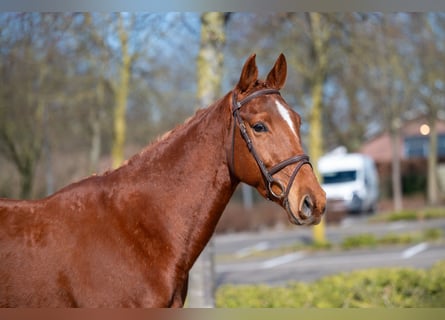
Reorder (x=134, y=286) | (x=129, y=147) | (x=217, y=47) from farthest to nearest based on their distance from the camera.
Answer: (x=129, y=147) → (x=217, y=47) → (x=134, y=286)

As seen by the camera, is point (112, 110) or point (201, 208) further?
point (112, 110)

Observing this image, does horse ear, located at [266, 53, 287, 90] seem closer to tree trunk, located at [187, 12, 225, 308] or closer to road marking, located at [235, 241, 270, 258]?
tree trunk, located at [187, 12, 225, 308]

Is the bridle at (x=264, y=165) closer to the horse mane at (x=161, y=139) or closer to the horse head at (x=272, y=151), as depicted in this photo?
the horse head at (x=272, y=151)

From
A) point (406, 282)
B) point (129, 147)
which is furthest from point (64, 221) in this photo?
point (129, 147)

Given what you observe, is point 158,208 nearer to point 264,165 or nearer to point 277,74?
point 264,165

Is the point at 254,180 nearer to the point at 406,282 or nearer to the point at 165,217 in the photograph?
the point at 165,217

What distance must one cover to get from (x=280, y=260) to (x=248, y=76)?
47.2 ft

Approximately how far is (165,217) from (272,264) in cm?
1348

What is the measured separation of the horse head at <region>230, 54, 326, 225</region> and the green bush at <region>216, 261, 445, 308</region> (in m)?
3.86

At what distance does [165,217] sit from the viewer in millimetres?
3664

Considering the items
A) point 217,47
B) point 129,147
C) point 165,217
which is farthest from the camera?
point 129,147

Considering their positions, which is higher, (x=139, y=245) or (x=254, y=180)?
A: (x=254, y=180)

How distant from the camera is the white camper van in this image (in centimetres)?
3256

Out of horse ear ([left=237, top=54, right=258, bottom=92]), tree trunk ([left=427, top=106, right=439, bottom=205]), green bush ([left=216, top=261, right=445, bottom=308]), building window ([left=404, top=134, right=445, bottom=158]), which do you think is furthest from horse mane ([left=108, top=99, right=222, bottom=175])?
building window ([left=404, top=134, right=445, bottom=158])
